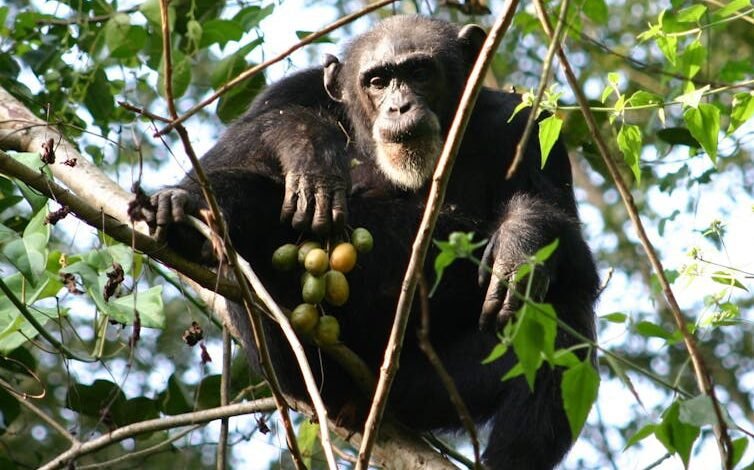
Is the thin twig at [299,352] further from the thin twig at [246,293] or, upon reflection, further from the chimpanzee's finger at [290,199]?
the chimpanzee's finger at [290,199]

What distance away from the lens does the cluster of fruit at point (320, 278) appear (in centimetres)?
404

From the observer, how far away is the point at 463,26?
6.11m

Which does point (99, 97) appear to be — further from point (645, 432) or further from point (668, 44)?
point (645, 432)

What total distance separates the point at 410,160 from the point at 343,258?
1.16 meters

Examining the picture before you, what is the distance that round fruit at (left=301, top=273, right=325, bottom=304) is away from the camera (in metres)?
4.04

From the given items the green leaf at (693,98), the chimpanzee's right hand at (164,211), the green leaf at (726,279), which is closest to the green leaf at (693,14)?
the green leaf at (693,98)

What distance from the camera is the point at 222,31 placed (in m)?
5.70

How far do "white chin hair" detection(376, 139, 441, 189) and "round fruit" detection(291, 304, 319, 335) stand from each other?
4.61ft

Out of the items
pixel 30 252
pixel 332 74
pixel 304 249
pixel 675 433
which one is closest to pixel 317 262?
pixel 304 249

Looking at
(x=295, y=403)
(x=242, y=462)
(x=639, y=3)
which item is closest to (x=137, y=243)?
(x=295, y=403)

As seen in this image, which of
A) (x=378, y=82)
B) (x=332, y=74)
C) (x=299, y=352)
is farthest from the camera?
(x=332, y=74)

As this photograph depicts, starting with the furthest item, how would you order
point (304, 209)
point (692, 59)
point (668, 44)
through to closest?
point (304, 209), point (692, 59), point (668, 44)

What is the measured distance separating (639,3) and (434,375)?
375 inches

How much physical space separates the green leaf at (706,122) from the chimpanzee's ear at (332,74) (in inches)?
99.5
